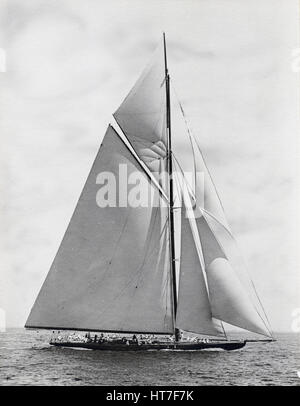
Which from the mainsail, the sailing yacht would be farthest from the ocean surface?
the mainsail

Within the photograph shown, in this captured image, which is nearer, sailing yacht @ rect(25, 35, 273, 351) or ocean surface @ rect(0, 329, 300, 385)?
ocean surface @ rect(0, 329, 300, 385)

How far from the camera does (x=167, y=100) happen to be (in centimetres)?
3166

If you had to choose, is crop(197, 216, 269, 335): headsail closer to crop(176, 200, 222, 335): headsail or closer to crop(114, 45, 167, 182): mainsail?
crop(176, 200, 222, 335): headsail

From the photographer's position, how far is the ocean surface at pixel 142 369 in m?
24.2

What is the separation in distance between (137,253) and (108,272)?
1.80m

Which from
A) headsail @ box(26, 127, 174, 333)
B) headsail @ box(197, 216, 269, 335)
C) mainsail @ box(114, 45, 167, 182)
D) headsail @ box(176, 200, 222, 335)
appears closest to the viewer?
headsail @ box(197, 216, 269, 335)

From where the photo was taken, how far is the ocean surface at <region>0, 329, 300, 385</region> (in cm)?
2422

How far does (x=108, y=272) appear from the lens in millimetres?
31234

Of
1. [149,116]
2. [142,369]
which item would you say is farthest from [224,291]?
[149,116]

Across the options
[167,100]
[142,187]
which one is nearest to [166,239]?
[142,187]

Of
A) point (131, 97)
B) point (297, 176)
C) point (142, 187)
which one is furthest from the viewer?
point (142, 187)

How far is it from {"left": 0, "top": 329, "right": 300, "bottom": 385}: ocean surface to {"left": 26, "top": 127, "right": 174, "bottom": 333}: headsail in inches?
73.1
